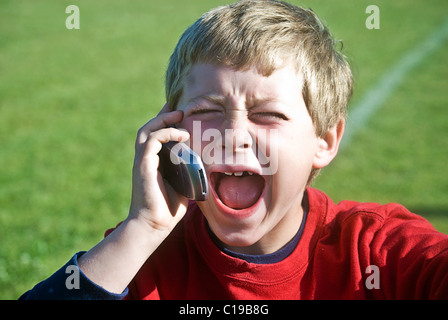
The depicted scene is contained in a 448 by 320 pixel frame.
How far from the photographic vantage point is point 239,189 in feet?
8.05

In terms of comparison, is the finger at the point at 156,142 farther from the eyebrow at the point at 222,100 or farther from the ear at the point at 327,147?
the ear at the point at 327,147

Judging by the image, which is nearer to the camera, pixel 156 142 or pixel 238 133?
pixel 238 133

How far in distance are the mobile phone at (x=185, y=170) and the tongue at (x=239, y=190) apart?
219mm

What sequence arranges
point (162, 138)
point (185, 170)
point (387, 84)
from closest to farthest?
point (185, 170) → point (162, 138) → point (387, 84)

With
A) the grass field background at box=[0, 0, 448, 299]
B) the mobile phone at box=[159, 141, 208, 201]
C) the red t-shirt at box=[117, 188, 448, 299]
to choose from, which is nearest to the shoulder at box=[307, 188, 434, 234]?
the red t-shirt at box=[117, 188, 448, 299]

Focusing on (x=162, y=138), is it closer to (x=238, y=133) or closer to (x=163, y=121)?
(x=163, y=121)

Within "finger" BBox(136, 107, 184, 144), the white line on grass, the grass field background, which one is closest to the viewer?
"finger" BBox(136, 107, 184, 144)

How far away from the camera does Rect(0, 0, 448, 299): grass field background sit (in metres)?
5.23

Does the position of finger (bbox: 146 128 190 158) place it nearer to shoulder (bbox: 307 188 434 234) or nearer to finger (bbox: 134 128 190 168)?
finger (bbox: 134 128 190 168)

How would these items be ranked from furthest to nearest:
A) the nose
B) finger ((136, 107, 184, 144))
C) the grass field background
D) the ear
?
the grass field background → the ear → finger ((136, 107, 184, 144)) → the nose

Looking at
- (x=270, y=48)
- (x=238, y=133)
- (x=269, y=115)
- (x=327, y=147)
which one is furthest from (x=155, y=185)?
(x=327, y=147)

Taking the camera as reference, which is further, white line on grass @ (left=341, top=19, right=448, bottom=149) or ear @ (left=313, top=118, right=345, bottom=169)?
white line on grass @ (left=341, top=19, right=448, bottom=149)

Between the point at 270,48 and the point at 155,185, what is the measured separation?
30.4 inches

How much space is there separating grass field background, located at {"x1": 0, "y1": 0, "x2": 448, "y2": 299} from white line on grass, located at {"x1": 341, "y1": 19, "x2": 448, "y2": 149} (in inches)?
6.1
